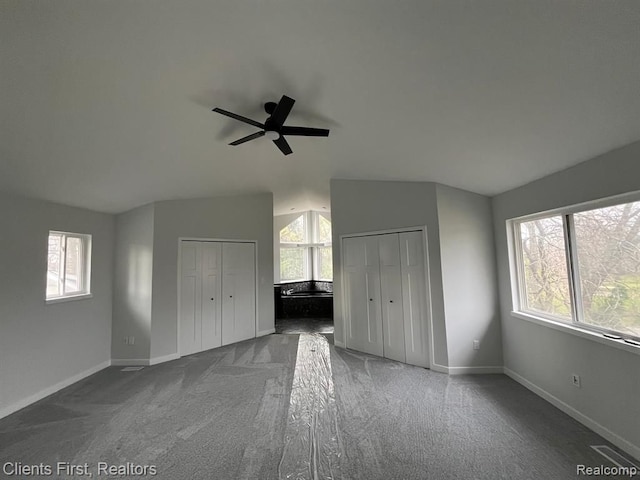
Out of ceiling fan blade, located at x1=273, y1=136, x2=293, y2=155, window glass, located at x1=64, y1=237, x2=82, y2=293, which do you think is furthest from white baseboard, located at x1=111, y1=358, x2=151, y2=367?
ceiling fan blade, located at x1=273, y1=136, x2=293, y2=155

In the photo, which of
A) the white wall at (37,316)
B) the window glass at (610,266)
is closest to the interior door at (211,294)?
the white wall at (37,316)

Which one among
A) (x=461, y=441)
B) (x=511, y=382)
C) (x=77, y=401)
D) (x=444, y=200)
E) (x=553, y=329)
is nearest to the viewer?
(x=461, y=441)

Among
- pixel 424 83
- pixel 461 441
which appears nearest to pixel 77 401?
pixel 461 441

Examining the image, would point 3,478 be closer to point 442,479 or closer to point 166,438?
point 166,438

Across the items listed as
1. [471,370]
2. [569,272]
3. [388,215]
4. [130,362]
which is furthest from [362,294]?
[130,362]

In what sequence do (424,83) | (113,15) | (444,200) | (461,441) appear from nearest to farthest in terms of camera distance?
1. (113,15)
2. (424,83)
3. (461,441)
4. (444,200)

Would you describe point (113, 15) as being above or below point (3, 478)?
above

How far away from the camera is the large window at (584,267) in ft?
6.91

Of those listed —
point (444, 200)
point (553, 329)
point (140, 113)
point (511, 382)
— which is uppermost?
point (140, 113)

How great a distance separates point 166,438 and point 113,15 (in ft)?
9.52

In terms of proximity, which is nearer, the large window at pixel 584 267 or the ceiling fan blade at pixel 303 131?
the large window at pixel 584 267

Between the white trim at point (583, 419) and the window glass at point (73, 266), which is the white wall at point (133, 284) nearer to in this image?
the window glass at point (73, 266)

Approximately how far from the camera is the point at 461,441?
2111 mm

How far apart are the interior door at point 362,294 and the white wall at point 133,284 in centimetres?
300
